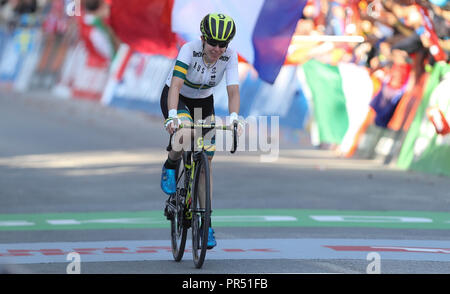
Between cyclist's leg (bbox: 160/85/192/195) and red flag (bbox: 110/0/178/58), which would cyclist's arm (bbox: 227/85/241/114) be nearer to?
cyclist's leg (bbox: 160/85/192/195)

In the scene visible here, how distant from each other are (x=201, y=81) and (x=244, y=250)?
1.51 meters

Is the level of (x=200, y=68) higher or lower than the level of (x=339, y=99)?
lower

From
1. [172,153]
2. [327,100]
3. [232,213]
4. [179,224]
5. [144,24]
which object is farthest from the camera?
[144,24]

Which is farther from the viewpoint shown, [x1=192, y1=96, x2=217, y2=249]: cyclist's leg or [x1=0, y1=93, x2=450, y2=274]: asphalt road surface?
[x1=0, y1=93, x2=450, y2=274]: asphalt road surface

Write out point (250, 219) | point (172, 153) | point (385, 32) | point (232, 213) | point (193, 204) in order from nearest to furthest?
point (193, 204)
point (172, 153)
point (250, 219)
point (232, 213)
point (385, 32)

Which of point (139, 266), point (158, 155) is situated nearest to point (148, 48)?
point (158, 155)

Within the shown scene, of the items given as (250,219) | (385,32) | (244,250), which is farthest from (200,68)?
(385,32)

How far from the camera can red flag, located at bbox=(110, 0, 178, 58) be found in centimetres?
2177

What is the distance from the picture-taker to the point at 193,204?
8180mm

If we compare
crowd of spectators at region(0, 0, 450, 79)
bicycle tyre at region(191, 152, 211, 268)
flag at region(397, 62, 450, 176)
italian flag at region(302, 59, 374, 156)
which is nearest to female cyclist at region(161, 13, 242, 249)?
bicycle tyre at region(191, 152, 211, 268)

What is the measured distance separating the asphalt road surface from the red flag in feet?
7.39

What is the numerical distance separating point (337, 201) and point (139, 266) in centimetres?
508

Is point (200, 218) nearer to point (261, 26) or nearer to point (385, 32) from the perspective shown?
point (261, 26)

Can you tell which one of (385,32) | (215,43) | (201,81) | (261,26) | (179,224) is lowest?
(179,224)
